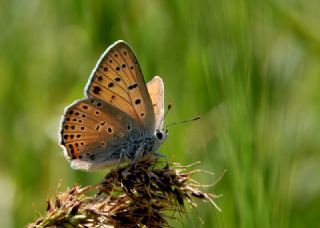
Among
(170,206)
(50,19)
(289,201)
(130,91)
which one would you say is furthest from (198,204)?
(50,19)

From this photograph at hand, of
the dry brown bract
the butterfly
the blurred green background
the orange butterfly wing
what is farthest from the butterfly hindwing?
the dry brown bract

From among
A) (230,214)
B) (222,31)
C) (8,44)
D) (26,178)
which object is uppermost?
(8,44)

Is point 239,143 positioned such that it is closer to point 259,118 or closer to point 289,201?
point 259,118

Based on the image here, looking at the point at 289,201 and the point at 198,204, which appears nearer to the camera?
the point at 289,201

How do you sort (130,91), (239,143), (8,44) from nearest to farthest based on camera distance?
(239,143) < (130,91) < (8,44)

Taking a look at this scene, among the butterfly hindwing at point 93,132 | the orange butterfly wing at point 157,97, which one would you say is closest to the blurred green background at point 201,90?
the orange butterfly wing at point 157,97

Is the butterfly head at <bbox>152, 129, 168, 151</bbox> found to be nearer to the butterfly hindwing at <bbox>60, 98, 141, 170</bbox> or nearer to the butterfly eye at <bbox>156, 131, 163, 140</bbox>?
the butterfly eye at <bbox>156, 131, 163, 140</bbox>
